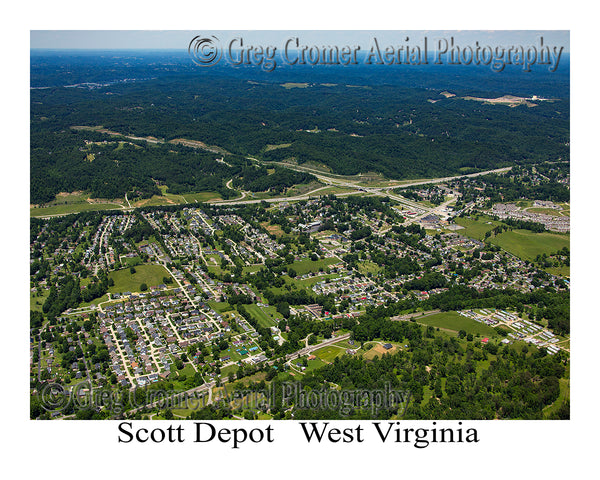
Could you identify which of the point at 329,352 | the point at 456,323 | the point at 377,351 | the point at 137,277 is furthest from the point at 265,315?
the point at 456,323

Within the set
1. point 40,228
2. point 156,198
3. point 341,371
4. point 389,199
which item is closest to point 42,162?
point 156,198

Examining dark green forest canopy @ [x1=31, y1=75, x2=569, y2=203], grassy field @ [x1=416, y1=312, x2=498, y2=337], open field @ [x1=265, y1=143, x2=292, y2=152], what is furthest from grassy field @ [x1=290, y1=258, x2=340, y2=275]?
open field @ [x1=265, y1=143, x2=292, y2=152]

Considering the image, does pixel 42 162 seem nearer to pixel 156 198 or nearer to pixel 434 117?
pixel 156 198

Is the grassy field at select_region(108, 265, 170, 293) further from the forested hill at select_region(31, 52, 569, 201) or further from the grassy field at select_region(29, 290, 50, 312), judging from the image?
the forested hill at select_region(31, 52, 569, 201)

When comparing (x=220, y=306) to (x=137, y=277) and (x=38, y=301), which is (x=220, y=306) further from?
(x=38, y=301)

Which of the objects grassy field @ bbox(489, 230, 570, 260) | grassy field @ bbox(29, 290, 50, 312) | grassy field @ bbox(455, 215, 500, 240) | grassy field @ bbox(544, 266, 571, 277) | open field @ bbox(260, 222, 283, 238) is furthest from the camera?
grassy field @ bbox(455, 215, 500, 240)

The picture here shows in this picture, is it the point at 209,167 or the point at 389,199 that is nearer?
the point at 389,199

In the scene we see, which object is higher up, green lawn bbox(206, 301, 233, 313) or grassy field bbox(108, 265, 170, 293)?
grassy field bbox(108, 265, 170, 293)
